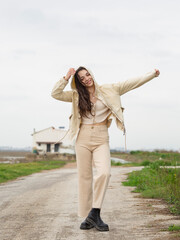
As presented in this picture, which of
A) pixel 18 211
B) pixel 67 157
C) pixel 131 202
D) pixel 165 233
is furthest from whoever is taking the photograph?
pixel 67 157

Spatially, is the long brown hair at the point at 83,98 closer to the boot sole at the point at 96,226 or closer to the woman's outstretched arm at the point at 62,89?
the woman's outstretched arm at the point at 62,89

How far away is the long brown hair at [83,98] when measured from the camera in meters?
4.93

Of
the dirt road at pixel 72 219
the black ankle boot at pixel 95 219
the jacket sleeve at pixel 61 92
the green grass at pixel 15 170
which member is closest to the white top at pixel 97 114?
the jacket sleeve at pixel 61 92

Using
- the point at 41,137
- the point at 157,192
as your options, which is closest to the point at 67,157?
the point at 41,137

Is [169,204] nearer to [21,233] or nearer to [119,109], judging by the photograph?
[119,109]

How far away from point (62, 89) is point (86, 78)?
1.22ft

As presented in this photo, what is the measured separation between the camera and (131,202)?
7250mm

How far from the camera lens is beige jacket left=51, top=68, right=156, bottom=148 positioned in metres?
4.90

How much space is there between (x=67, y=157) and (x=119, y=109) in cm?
4223

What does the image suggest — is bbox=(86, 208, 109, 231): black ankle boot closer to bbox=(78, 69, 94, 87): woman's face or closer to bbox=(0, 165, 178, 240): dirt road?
bbox=(0, 165, 178, 240): dirt road

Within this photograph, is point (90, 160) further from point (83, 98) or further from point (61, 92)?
point (61, 92)

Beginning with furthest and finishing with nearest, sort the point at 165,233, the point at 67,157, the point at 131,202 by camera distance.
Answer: the point at 67,157
the point at 131,202
the point at 165,233

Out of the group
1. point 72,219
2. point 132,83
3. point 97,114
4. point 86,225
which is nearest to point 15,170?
point 72,219

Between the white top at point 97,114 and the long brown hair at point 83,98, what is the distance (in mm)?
59
